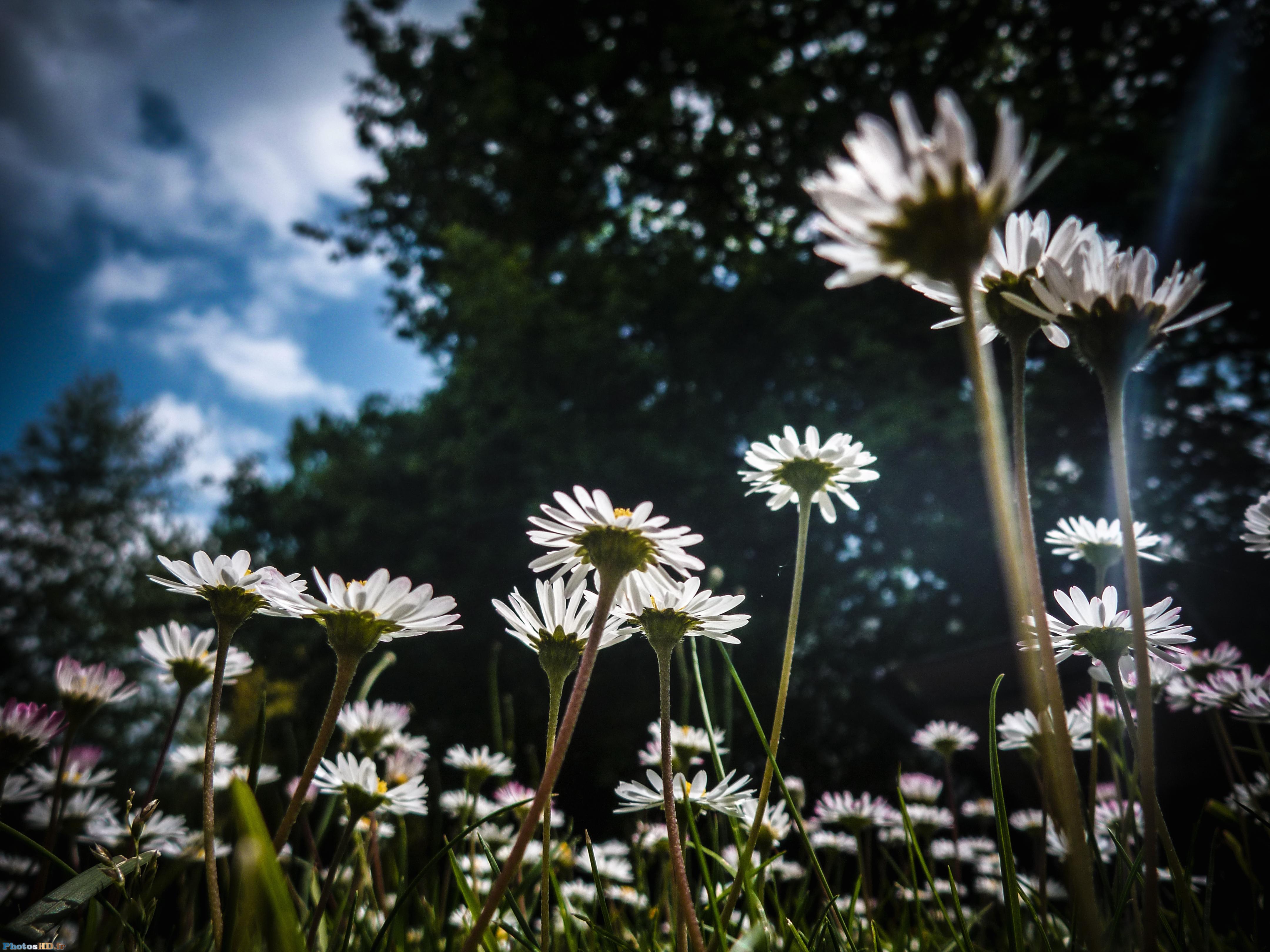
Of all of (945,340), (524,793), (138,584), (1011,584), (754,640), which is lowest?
(524,793)

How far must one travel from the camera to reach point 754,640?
5785 mm

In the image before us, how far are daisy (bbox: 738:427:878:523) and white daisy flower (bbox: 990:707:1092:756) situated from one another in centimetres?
52

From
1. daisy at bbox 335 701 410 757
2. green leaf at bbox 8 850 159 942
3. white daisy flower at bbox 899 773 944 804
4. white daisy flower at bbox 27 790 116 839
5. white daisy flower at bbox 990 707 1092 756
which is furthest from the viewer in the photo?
white daisy flower at bbox 899 773 944 804

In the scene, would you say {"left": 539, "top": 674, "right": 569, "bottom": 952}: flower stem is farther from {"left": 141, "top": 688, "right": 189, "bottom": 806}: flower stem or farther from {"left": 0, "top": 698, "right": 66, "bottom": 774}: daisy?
{"left": 0, "top": 698, "right": 66, "bottom": 774}: daisy

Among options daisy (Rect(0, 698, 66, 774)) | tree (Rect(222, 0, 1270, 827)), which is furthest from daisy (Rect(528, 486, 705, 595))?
tree (Rect(222, 0, 1270, 827))

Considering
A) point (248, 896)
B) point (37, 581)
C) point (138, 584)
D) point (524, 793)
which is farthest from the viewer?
point (37, 581)

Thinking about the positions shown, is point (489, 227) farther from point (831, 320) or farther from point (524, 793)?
point (524, 793)

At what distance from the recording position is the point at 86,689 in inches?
41.5

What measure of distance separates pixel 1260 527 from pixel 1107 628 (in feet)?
0.92

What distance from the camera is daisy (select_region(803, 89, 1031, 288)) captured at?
450mm

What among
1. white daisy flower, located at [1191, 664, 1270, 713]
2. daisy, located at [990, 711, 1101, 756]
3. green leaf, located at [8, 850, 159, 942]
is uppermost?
white daisy flower, located at [1191, 664, 1270, 713]

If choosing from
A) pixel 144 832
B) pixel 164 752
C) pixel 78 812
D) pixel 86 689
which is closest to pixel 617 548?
pixel 164 752

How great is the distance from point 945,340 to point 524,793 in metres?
5.59

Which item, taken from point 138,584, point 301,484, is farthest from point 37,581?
point 301,484
